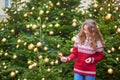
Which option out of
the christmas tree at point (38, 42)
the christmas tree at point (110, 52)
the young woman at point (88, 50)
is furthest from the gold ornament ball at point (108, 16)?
the young woman at point (88, 50)

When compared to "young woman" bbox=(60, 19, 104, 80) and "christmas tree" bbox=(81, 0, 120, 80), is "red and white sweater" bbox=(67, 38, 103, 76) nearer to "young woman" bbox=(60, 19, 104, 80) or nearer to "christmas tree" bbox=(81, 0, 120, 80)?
"young woman" bbox=(60, 19, 104, 80)

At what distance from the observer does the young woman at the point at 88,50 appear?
5.40 meters

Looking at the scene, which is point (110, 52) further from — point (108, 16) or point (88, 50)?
point (88, 50)

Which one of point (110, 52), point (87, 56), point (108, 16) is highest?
point (108, 16)

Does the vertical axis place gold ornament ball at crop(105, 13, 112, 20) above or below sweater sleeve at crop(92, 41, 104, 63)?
above

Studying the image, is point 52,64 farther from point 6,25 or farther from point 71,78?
point 6,25

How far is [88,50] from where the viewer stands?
544cm

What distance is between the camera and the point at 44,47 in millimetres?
→ 6867

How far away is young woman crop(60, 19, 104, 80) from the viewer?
17.7 feet

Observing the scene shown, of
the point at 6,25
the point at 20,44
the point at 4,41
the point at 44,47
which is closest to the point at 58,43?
the point at 44,47

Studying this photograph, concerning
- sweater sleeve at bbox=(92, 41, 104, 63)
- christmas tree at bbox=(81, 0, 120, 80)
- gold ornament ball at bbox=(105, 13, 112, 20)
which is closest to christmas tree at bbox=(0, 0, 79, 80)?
christmas tree at bbox=(81, 0, 120, 80)

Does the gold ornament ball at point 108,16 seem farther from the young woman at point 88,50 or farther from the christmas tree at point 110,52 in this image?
the young woman at point 88,50

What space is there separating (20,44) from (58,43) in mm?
Answer: 878

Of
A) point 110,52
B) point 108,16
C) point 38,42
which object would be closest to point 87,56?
point 110,52
